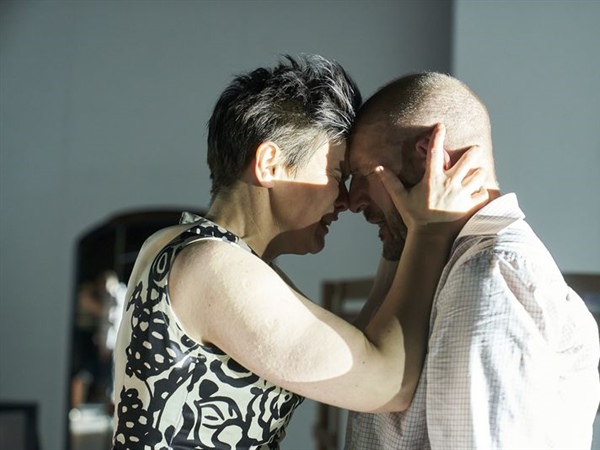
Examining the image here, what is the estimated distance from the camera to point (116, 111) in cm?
790

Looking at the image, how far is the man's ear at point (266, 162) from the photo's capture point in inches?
64.2

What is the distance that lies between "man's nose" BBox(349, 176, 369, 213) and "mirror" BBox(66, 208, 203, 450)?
21.4ft

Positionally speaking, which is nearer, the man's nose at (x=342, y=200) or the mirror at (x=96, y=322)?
the man's nose at (x=342, y=200)

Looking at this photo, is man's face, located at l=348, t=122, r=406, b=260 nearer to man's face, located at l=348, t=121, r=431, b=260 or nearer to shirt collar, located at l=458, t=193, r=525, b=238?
man's face, located at l=348, t=121, r=431, b=260

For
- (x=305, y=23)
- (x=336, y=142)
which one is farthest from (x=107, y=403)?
(x=336, y=142)

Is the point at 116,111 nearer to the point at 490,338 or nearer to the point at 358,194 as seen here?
the point at 358,194

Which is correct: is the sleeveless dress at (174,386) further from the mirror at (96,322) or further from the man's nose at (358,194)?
the mirror at (96,322)

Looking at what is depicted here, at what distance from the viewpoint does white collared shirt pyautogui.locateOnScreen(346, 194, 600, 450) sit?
4.40ft

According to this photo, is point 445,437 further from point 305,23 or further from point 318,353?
point 305,23

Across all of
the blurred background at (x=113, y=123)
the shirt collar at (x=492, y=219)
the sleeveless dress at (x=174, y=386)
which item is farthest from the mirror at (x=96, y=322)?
the shirt collar at (x=492, y=219)

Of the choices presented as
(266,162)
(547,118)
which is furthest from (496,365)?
(547,118)

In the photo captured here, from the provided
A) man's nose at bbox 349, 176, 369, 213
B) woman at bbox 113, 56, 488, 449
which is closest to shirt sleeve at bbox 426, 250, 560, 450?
woman at bbox 113, 56, 488, 449

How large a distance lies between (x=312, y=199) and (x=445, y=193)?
28 cm

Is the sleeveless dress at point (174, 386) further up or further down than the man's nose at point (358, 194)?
further down
